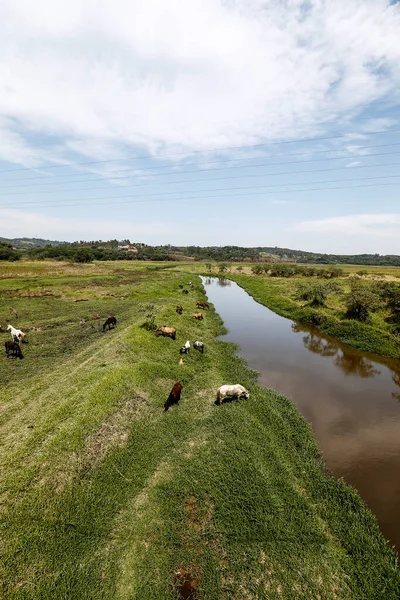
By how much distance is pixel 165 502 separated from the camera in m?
8.59

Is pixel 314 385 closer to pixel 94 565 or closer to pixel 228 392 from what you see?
pixel 228 392

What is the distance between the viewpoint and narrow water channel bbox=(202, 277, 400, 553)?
10.8 meters

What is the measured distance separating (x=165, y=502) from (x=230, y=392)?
6.48m

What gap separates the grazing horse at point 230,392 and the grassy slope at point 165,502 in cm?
54

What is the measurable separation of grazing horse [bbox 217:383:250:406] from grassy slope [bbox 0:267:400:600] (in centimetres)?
54

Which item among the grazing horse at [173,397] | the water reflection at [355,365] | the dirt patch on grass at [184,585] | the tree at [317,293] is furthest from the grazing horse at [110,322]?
the tree at [317,293]

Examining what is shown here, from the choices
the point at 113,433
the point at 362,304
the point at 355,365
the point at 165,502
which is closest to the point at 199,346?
the point at 113,433

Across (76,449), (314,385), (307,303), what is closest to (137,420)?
(76,449)

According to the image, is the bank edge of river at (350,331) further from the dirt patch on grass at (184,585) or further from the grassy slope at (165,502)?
the dirt patch on grass at (184,585)

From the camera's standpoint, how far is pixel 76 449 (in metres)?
9.89

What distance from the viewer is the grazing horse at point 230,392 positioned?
1412 centimetres

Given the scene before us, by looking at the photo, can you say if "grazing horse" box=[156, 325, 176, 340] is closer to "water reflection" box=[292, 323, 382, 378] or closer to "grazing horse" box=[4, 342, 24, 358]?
"grazing horse" box=[4, 342, 24, 358]

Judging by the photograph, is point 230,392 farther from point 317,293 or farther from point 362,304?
point 317,293

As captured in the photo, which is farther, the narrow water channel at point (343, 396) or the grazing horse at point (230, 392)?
the grazing horse at point (230, 392)
